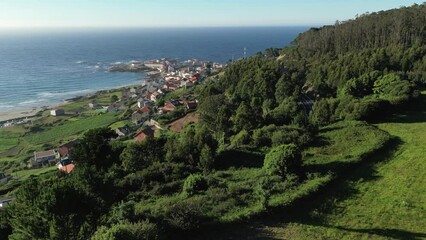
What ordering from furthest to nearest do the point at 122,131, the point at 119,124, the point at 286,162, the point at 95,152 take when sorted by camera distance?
the point at 119,124
the point at 122,131
the point at 95,152
the point at 286,162

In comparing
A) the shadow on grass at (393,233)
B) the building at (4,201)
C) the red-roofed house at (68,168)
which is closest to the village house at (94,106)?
the red-roofed house at (68,168)

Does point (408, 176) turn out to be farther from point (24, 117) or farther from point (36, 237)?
point (24, 117)

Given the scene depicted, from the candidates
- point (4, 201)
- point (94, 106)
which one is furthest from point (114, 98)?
point (4, 201)

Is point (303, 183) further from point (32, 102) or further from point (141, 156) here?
point (32, 102)

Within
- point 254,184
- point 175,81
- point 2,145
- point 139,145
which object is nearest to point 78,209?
point 254,184

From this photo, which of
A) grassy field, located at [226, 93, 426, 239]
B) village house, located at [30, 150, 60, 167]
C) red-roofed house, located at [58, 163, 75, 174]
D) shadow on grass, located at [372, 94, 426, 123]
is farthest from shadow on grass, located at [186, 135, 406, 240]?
village house, located at [30, 150, 60, 167]
